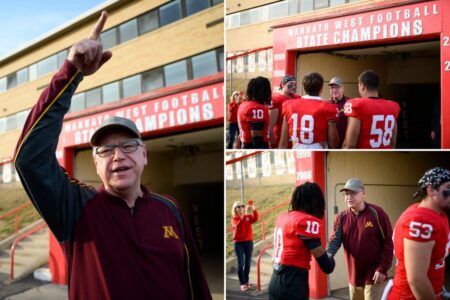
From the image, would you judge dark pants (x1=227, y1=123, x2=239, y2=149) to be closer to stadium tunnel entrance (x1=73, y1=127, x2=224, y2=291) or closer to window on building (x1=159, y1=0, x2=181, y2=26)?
stadium tunnel entrance (x1=73, y1=127, x2=224, y2=291)

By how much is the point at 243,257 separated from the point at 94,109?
11.9ft

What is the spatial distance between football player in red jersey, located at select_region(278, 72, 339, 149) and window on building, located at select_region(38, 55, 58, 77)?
15026 millimetres

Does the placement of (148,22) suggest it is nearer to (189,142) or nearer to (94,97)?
(94,97)

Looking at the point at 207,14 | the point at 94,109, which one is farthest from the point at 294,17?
the point at 207,14

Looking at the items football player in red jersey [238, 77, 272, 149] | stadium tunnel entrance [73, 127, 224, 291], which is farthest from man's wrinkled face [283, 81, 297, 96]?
stadium tunnel entrance [73, 127, 224, 291]

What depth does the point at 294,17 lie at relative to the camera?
4629mm

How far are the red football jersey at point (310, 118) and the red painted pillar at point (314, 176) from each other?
817 millimetres

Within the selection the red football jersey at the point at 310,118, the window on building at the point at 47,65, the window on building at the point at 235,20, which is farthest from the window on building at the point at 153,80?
the red football jersey at the point at 310,118

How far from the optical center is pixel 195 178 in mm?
11219

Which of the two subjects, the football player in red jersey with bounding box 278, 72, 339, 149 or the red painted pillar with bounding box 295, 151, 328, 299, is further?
the red painted pillar with bounding box 295, 151, 328, 299

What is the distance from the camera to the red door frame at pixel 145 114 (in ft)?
20.2

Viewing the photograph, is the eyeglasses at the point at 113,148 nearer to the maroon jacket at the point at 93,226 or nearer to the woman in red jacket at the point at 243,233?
the maroon jacket at the point at 93,226

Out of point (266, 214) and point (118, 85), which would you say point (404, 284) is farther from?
point (118, 85)

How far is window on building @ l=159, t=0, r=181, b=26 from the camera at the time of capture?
13258 mm
